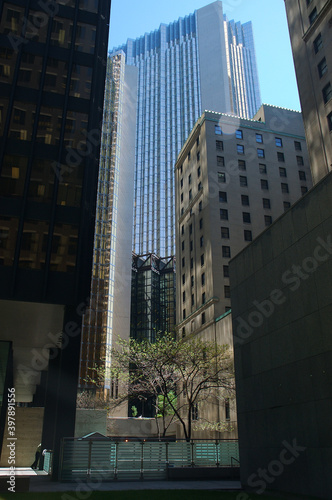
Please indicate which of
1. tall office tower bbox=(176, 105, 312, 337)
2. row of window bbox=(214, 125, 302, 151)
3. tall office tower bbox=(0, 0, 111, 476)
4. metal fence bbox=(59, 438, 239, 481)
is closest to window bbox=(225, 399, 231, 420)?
tall office tower bbox=(176, 105, 312, 337)

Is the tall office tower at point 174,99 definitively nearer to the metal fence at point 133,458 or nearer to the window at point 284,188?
the window at point 284,188

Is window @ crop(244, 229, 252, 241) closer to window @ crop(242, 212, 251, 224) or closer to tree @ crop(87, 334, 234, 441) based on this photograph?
window @ crop(242, 212, 251, 224)

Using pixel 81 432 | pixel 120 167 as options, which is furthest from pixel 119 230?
pixel 81 432

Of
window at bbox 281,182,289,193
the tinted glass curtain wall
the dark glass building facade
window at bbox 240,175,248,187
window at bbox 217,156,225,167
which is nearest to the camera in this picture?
the tinted glass curtain wall

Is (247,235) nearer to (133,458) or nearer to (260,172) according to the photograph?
(260,172)

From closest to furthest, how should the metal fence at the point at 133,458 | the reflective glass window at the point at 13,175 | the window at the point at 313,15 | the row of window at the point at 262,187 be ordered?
the metal fence at the point at 133,458, the reflective glass window at the point at 13,175, the window at the point at 313,15, the row of window at the point at 262,187

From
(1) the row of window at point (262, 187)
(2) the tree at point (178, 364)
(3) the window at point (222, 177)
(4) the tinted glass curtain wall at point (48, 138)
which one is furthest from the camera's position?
(3) the window at point (222, 177)

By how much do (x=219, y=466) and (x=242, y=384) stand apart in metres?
6.20

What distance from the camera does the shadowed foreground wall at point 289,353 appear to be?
15.4 meters

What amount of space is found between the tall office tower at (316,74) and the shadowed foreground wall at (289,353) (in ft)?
72.8

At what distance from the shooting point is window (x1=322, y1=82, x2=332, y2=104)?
127 feet

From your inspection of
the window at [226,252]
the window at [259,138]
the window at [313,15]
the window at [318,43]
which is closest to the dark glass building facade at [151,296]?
the window at [226,252]

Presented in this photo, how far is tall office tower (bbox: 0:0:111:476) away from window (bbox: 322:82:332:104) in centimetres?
2189

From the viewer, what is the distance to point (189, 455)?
2339cm
